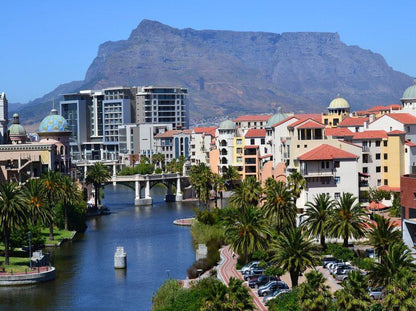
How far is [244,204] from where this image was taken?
367ft

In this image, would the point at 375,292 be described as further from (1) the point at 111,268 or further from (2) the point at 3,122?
(2) the point at 3,122

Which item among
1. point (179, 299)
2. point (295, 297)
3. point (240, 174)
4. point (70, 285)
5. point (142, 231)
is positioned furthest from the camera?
point (240, 174)

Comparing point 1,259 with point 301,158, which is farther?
point 301,158

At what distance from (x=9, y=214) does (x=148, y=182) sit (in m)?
91.7

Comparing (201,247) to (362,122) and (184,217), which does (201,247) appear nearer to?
(184,217)

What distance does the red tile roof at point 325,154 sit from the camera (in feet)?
350

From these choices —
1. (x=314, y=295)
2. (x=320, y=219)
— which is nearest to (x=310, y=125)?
(x=320, y=219)

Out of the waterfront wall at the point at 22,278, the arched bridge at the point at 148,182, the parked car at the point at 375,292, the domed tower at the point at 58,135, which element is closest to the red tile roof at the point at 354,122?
the arched bridge at the point at 148,182

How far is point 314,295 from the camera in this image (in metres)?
58.2

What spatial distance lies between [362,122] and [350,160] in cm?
4730

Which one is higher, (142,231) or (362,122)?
(362,122)

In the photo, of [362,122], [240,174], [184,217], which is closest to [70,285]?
[184,217]

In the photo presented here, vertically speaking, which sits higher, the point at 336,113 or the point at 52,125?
the point at 336,113

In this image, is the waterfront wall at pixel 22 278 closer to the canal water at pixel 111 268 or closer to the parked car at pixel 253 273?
the canal water at pixel 111 268
